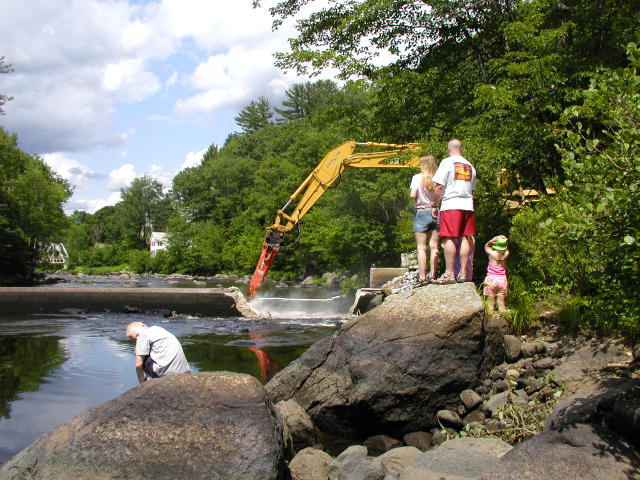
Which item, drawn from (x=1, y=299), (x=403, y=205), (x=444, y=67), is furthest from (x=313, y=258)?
(x=444, y=67)

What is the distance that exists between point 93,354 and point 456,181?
9015 mm

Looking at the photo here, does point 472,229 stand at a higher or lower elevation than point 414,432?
higher

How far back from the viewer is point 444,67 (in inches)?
630

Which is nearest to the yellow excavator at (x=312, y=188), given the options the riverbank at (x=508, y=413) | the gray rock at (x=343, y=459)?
the riverbank at (x=508, y=413)

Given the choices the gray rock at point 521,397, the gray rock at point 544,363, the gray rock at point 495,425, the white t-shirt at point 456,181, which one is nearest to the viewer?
the gray rock at point 495,425

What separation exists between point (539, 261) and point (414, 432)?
→ 11.4ft

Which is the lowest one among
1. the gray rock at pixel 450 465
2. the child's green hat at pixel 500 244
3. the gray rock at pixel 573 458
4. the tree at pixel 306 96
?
the gray rock at pixel 450 465

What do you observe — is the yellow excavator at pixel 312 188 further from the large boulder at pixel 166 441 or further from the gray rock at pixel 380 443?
the large boulder at pixel 166 441

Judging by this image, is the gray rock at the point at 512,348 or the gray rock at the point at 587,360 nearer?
the gray rock at the point at 587,360

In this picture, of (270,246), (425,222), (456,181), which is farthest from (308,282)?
(456,181)

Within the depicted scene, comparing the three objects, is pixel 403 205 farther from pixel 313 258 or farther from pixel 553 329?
pixel 553 329

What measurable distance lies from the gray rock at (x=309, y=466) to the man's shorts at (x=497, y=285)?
15.0 ft

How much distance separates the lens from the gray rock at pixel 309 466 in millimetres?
6061

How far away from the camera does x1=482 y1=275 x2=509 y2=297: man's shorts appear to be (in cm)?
994
